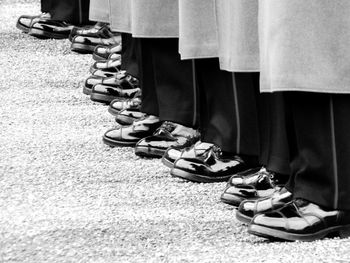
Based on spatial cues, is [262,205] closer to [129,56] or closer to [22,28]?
[129,56]

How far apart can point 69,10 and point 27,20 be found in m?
0.52

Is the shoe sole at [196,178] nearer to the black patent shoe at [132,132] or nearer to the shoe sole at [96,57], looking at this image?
the black patent shoe at [132,132]

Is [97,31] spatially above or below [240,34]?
below

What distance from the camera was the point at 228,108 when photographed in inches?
139

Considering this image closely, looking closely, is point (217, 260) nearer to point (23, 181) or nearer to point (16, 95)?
point (23, 181)

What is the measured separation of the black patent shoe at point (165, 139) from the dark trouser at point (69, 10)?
1.90m

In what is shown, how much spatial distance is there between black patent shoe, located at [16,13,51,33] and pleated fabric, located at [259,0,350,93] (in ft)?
11.4

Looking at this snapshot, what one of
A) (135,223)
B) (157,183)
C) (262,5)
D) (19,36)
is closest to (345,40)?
(262,5)

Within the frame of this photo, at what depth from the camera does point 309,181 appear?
2.90m

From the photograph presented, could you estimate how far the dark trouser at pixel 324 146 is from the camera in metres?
2.87

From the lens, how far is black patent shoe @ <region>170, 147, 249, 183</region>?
3613mm

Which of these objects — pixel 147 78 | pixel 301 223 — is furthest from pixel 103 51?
pixel 301 223

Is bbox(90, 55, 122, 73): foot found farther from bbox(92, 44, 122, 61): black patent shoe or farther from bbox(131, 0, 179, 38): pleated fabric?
bbox(131, 0, 179, 38): pleated fabric

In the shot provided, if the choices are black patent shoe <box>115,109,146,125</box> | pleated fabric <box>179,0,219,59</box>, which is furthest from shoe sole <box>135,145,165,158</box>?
pleated fabric <box>179,0,219,59</box>
